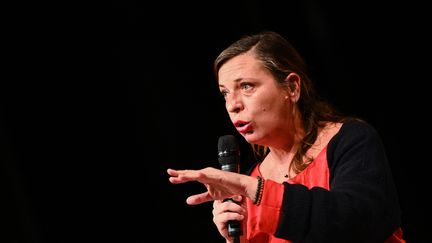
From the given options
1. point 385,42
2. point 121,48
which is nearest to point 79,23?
point 121,48

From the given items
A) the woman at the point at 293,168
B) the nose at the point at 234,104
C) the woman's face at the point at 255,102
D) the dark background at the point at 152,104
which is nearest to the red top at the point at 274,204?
the woman at the point at 293,168

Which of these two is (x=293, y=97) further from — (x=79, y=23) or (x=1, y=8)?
(x=1, y=8)

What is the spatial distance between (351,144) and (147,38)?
1.59 metres

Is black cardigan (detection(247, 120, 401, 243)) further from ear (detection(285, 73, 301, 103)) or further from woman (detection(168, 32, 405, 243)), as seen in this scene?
ear (detection(285, 73, 301, 103))

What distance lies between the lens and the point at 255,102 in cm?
162

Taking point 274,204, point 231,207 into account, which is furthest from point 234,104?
point 274,204

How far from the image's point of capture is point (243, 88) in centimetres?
165

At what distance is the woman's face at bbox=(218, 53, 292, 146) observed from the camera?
163 centimetres

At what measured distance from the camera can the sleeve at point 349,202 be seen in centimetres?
124

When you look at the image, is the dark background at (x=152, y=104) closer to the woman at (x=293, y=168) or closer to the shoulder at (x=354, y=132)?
the woman at (x=293, y=168)

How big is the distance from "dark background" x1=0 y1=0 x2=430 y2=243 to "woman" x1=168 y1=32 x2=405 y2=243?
33.4 inches

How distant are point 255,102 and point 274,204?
0.45 meters

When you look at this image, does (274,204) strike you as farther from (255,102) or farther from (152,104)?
(152,104)

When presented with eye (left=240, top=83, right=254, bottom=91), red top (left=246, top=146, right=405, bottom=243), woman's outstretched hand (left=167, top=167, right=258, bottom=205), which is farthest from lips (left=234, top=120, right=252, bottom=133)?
woman's outstretched hand (left=167, top=167, right=258, bottom=205)
